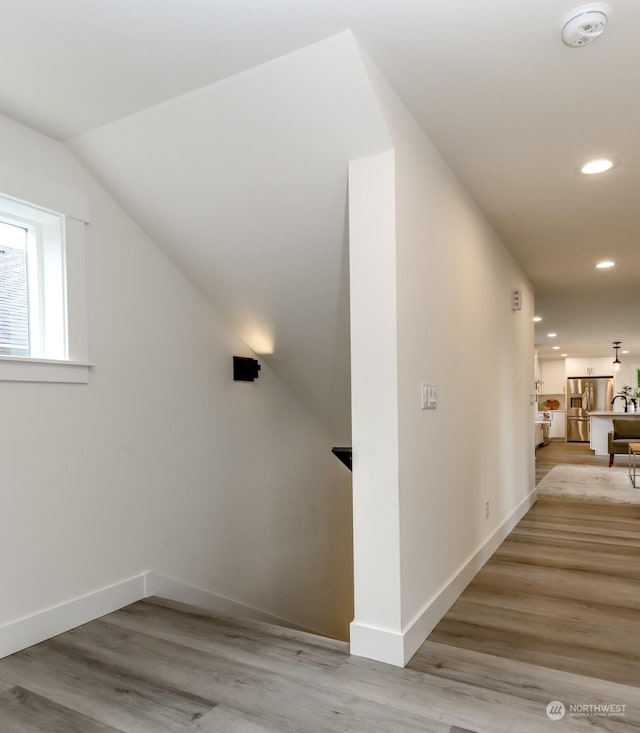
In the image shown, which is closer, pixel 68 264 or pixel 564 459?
pixel 68 264

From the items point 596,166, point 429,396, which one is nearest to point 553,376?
point 596,166

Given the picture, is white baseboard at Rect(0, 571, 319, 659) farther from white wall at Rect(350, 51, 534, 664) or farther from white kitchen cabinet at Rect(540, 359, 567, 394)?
white kitchen cabinet at Rect(540, 359, 567, 394)

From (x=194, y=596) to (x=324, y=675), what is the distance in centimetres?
132

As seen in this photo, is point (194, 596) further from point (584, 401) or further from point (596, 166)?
point (584, 401)

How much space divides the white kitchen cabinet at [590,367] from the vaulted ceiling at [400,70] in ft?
41.4

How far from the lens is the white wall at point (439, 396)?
2.06 metres

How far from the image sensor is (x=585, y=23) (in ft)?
5.58

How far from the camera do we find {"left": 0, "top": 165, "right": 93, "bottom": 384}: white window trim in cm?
223

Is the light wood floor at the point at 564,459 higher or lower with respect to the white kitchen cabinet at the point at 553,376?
lower

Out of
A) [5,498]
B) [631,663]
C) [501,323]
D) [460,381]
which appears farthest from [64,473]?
[501,323]

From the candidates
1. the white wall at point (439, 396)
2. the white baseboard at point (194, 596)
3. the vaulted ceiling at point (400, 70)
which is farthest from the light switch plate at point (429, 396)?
the white baseboard at point (194, 596)

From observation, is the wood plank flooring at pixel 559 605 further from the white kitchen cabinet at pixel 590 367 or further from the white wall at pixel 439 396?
the white kitchen cabinet at pixel 590 367

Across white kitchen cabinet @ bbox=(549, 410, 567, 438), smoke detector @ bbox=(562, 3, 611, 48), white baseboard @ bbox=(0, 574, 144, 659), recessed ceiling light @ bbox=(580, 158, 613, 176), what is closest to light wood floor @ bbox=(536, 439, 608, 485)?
white kitchen cabinet @ bbox=(549, 410, 567, 438)

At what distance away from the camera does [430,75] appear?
202 cm
